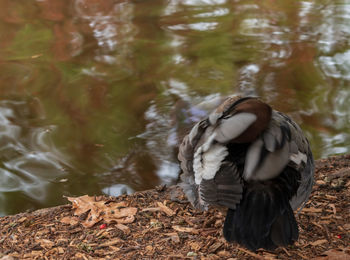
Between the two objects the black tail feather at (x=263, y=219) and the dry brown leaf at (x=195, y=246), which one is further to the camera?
the dry brown leaf at (x=195, y=246)

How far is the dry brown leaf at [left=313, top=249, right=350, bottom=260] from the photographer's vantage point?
1.70m

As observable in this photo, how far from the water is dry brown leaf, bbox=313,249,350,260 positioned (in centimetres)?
108

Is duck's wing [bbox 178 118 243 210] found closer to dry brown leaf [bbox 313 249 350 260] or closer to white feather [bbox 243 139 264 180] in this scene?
white feather [bbox 243 139 264 180]

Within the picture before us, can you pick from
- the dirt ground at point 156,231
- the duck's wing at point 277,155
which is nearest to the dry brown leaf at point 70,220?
the dirt ground at point 156,231

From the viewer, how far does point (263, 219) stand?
152 centimetres

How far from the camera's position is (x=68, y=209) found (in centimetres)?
222

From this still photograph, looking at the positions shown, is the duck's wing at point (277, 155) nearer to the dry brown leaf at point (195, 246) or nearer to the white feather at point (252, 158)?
the white feather at point (252, 158)

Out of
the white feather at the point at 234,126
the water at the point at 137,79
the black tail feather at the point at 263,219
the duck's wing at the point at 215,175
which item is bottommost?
the water at the point at 137,79

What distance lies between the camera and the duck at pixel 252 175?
1498 millimetres

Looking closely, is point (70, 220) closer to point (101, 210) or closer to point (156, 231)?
point (101, 210)

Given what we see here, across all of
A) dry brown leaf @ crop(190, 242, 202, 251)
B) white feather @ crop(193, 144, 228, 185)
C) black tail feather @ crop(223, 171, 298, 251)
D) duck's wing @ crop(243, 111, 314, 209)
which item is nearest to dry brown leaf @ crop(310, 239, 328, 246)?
duck's wing @ crop(243, 111, 314, 209)

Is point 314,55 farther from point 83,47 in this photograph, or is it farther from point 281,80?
point 83,47

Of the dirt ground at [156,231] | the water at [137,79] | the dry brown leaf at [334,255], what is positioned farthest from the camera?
the water at [137,79]

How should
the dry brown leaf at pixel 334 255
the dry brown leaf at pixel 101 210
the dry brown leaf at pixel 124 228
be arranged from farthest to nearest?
the dry brown leaf at pixel 101 210, the dry brown leaf at pixel 124 228, the dry brown leaf at pixel 334 255
